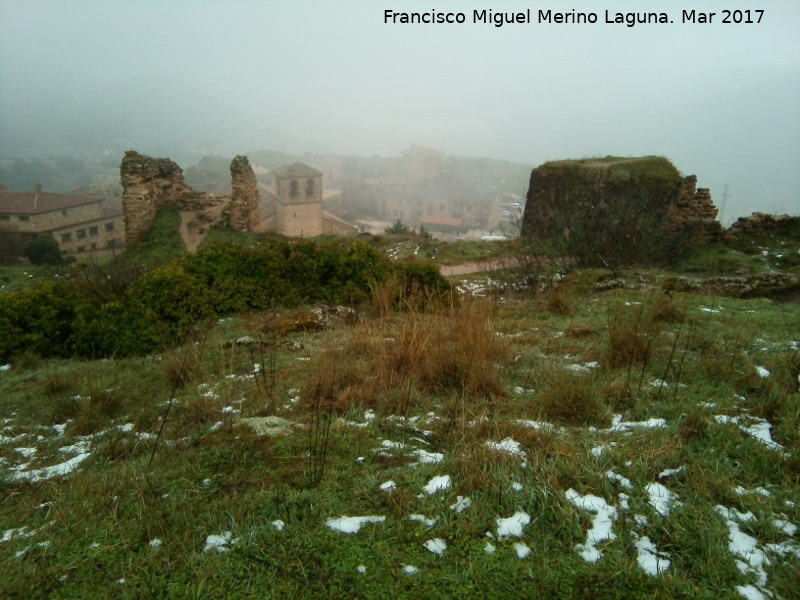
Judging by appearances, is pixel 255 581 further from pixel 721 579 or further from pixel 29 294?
pixel 29 294

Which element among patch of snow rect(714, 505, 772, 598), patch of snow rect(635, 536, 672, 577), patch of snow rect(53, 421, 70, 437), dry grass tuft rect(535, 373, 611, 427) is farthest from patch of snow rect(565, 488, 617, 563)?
patch of snow rect(53, 421, 70, 437)

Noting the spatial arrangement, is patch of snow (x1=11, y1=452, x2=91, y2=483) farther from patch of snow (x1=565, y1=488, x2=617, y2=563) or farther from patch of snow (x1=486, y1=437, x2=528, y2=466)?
patch of snow (x1=565, y1=488, x2=617, y2=563)

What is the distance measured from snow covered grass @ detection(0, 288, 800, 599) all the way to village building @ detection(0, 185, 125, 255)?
34.6m

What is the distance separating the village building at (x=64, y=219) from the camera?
34.9 meters

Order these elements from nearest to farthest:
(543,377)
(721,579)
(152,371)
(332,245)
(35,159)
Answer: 1. (721,579)
2. (543,377)
3. (152,371)
4. (332,245)
5. (35,159)

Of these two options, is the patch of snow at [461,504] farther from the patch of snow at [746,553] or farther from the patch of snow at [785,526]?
the patch of snow at [785,526]

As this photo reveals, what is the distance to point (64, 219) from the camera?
37312mm

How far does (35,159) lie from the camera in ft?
312

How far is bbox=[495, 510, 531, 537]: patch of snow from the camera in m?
2.27

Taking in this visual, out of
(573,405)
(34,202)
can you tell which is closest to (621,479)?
(573,405)

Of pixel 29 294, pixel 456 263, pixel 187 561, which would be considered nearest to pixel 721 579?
pixel 187 561

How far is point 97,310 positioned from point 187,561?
6.16m

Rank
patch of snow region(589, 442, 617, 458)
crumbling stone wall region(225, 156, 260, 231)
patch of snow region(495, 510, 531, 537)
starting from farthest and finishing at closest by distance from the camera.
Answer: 1. crumbling stone wall region(225, 156, 260, 231)
2. patch of snow region(589, 442, 617, 458)
3. patch of snow region(495, 510, 531, 537)

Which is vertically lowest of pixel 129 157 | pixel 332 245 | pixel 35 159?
pixel 332 245
